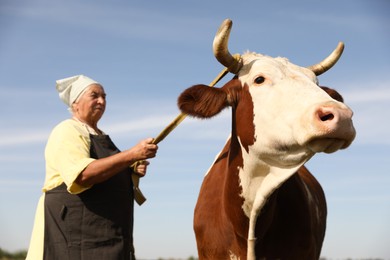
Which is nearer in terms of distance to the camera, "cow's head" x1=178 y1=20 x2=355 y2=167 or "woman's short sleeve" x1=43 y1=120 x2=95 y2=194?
"cow's head" x1=178 y1=20 x2=355 y2=167

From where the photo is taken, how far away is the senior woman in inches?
175

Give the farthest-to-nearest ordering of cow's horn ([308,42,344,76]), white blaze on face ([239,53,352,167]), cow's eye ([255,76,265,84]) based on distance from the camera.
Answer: cow's horn ([308,42,344,76])
cow's eye ([255,76,265,84])
white blaze on face ([239,53,352,167])

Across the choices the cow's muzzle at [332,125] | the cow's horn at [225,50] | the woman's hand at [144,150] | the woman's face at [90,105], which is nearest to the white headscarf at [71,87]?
the woman's face at [90,105]

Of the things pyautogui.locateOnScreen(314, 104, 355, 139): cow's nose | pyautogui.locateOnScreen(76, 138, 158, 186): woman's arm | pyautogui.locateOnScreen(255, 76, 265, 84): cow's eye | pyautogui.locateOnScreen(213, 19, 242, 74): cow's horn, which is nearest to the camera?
pyautogui.locateOnScreen(314, 104, 355, 139): cow's nose

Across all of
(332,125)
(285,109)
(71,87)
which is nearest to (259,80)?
(285,109)

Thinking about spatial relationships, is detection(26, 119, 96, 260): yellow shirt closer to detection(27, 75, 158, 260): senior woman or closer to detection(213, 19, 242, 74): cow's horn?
detection(27, 75, 158, 260): senior woman

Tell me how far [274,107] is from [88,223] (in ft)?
5.48

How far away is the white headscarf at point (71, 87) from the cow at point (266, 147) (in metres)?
0.82

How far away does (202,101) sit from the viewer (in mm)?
4902

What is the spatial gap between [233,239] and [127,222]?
0.95m

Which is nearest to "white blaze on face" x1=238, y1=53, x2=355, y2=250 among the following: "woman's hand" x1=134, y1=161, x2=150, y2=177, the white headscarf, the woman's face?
"woman's hand" x1=134, y1=161, x2=150, y2=177

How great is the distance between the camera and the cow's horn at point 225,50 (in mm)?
4875

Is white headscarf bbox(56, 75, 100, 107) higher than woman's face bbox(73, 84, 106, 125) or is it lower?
higher

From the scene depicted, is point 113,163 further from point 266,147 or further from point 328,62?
point 328,62
